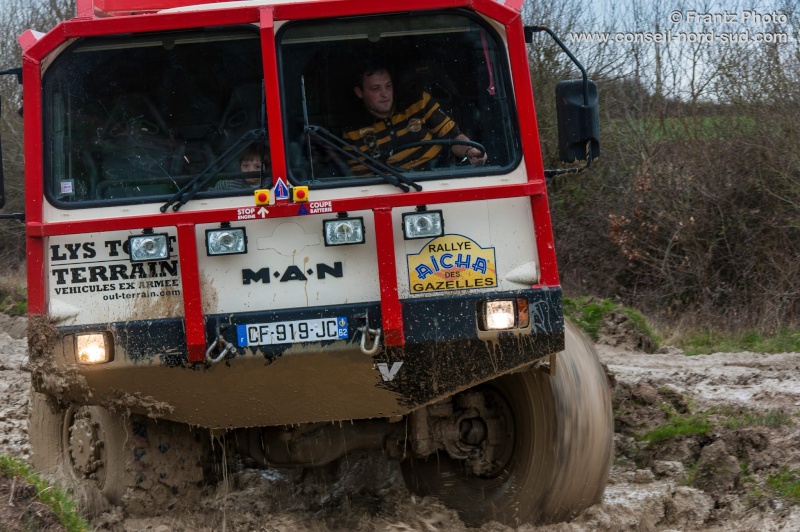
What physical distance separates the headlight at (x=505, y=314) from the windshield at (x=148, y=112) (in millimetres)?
1140

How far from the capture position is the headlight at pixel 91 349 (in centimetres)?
445

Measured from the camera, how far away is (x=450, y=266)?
4.45 meters

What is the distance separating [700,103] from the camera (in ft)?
50.1

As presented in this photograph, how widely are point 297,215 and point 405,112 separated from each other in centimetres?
68

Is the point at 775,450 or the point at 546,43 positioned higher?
the point at 546,43

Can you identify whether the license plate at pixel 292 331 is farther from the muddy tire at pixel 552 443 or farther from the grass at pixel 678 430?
the grass at pixel 678 430

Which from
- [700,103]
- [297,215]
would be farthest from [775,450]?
[700,103]

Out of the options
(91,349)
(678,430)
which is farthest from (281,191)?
(678,430)

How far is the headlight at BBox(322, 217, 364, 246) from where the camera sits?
442cm

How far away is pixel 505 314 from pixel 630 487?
198 centimetres

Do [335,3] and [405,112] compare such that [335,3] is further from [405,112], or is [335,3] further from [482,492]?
[482,492]

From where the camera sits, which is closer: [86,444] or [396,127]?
[396,127]

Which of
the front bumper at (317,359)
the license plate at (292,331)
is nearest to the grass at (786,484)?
the front bumper at (317,359)

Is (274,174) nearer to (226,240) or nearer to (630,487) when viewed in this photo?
(226,240)
